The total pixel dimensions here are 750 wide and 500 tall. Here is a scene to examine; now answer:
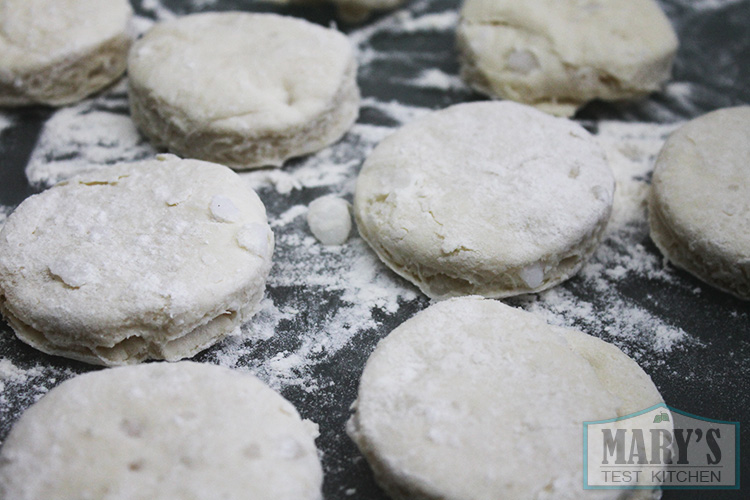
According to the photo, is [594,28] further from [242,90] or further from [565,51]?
[242,90]

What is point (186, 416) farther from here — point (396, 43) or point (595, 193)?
point (396, 43)

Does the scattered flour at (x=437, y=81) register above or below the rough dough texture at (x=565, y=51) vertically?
below

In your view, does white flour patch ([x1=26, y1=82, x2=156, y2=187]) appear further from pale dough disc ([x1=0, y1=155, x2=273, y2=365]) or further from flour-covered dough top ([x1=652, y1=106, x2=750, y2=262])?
flour-covered dough top ([x1=652, y1=106, x2=750, y2=262])

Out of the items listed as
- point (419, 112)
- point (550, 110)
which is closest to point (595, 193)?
point (550, 110)

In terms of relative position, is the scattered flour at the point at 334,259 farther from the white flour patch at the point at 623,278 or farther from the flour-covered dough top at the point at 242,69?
the flour-covered dough top at the point at 242,69

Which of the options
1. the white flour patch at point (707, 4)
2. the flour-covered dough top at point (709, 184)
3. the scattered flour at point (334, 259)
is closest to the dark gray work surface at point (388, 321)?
the scattered flour at point (334, 259)

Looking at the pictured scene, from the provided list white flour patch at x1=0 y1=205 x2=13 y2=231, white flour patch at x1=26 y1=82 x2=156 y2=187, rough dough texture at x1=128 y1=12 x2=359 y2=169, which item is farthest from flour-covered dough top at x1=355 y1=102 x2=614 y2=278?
white flour patch at x1=0 y1=205 x2=13 y2=231
